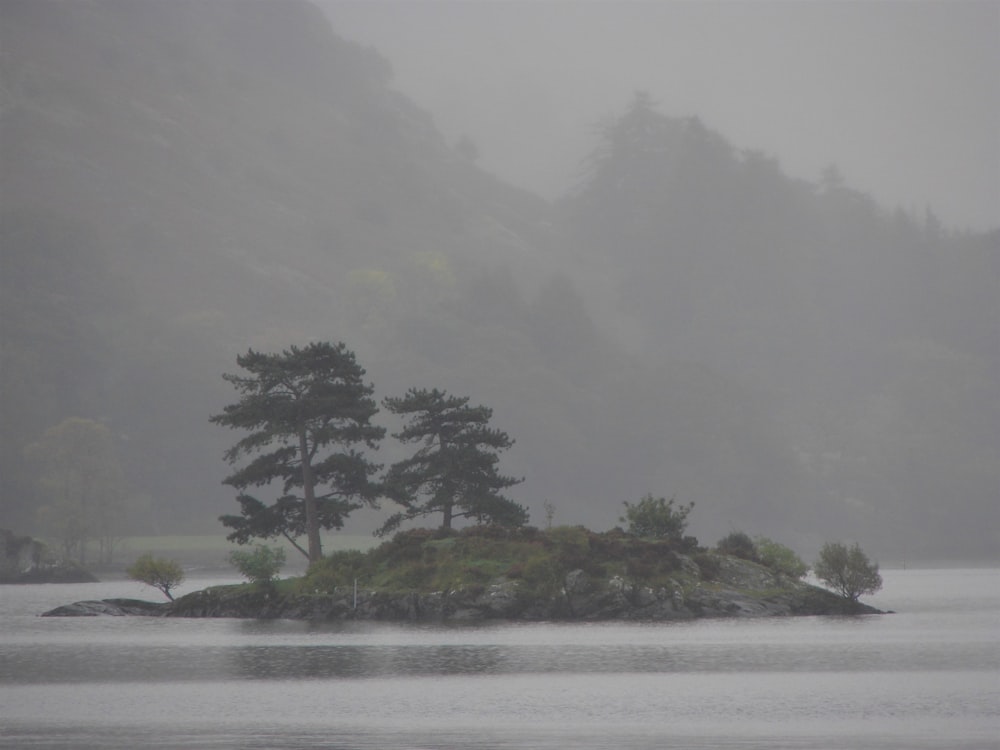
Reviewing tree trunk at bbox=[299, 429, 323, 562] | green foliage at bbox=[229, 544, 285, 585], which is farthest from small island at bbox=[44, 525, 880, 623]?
tree trunk at bbox=[299, 429, 323, 562]

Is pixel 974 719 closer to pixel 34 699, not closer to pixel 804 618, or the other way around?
pixel 34 699

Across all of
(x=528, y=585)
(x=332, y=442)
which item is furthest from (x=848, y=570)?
(x=332, y=442)

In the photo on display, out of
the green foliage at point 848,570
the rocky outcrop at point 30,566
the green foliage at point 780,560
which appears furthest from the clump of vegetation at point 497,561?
the rocky outcrop at point 30,566

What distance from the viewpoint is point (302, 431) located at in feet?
300

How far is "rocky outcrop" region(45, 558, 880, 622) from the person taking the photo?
81.6 meters

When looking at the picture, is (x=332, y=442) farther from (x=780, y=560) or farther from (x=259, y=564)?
(x=780, y=560)

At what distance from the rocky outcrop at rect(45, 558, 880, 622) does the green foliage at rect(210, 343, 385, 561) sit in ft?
22.7

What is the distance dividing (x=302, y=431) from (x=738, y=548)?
91.7 ft

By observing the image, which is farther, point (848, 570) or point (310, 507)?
point (310, 507)

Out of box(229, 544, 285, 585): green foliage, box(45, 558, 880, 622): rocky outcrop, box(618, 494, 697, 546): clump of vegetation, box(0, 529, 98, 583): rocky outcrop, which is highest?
box(0, 529, 98, 583): rocky outcrop

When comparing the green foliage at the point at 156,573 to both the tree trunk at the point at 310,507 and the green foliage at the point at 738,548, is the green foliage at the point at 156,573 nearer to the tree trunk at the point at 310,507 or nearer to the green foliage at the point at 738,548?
the tree trunk at the point at 310,507

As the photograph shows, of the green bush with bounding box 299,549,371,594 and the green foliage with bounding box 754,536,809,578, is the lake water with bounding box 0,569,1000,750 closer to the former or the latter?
the green bush with bounding box 299,549,371,594

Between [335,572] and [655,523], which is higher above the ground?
[655,523]

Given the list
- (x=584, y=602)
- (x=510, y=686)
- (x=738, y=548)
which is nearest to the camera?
(x=510, y=686)
